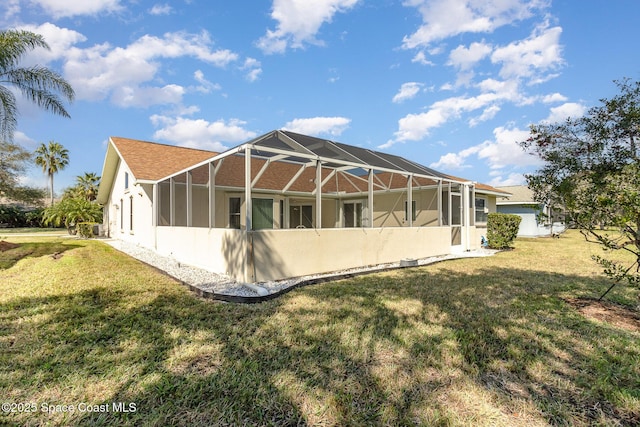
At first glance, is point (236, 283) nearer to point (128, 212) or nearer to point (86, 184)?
point (128, 212)

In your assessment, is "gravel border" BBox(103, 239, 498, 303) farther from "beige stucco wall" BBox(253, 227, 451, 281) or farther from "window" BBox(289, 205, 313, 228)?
"window" BBox(289, 205, 313, 228)

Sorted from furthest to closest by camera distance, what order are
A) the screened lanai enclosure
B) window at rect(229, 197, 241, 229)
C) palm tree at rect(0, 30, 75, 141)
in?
window at rect(229, 197, 241, 229) → palm tree at rect(0, 30, 75, 141) → the screened lanai enclosure

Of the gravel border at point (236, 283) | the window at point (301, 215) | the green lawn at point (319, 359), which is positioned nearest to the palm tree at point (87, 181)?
the window at point (301, 215)

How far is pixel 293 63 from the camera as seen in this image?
46.9ft

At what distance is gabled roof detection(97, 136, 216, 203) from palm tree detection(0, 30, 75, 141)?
318 centimetres

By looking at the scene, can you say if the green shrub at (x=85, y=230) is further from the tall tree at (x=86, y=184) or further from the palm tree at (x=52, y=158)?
the palm tree at (x=52, y=158)

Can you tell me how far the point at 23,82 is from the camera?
1189 centimetres

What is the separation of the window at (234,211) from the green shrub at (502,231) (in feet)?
37.3

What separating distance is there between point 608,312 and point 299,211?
13538 mm

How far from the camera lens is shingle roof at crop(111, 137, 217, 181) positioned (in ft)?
45.0

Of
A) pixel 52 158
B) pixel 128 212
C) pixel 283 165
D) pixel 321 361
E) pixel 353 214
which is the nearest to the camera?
pixel 321 361

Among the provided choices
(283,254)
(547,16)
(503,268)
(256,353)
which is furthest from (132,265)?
(547,16)

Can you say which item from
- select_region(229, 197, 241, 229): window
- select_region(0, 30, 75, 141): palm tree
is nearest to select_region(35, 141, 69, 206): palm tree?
select_region(0, 30, 75, 141): palm tree

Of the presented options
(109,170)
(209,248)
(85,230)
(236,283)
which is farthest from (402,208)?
(85,230)
